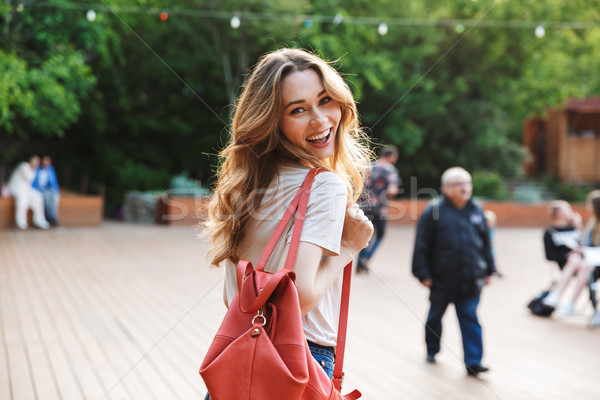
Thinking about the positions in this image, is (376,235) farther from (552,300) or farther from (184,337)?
(184,337)

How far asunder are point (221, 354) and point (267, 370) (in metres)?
0.13

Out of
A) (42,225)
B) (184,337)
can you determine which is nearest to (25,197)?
(42,225)

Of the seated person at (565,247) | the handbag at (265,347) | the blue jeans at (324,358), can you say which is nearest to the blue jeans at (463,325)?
the seated person at (565,247)

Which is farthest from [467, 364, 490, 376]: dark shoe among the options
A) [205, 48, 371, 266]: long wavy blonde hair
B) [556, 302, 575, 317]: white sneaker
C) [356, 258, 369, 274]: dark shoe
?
[356, 258, 369, 274]: dark shoe

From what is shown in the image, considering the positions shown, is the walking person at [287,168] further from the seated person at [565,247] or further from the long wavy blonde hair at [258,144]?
the seated person at [565,247]

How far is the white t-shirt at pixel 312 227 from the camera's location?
64.0 inches

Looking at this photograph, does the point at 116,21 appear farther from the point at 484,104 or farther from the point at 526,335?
the point at 526,335

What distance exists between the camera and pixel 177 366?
16.0 ft

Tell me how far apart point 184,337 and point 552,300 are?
411cm

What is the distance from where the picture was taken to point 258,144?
1811mm

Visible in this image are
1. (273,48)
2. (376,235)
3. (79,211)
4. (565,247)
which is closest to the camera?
(565,247)

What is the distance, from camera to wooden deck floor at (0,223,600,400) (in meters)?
4.54

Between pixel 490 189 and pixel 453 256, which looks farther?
pixel 490 189

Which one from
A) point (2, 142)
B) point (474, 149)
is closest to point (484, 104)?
point (474, 149)
